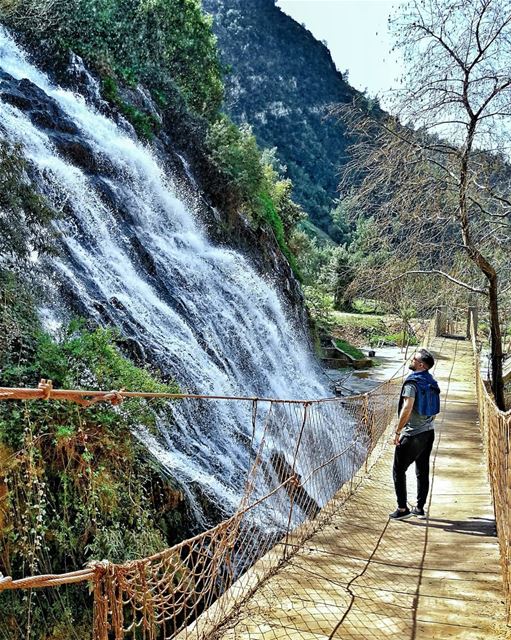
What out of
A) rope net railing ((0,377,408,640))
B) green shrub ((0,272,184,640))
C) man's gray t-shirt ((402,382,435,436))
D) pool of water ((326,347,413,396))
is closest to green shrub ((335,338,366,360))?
pool of water ((326,347,413,396))

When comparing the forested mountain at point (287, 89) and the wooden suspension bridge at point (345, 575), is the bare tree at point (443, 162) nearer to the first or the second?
the wooden suspension bridge at point (345, 575)

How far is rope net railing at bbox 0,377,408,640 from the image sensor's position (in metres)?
2.09

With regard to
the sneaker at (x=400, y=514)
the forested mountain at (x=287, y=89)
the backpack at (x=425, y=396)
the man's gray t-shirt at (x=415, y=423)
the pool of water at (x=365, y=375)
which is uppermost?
the forested mountain at (x=287, y=89)

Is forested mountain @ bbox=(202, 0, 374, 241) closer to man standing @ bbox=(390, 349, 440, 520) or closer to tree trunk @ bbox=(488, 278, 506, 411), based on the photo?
tree trunk @ bbox=(488, 278, 506, 411)

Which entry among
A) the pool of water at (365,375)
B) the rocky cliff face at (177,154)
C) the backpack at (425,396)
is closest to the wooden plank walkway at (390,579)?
the backpack at (425,396)

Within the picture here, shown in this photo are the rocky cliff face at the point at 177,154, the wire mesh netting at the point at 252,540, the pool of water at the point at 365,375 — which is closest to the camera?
the wire mesh netting at the point at 252,540

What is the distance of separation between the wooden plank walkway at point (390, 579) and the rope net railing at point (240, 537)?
113 mm

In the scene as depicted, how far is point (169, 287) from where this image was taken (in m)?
8.91

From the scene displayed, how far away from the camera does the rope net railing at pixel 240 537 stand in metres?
→ 2.09

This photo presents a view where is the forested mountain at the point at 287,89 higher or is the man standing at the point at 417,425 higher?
the forested mountain at the point at 287,89

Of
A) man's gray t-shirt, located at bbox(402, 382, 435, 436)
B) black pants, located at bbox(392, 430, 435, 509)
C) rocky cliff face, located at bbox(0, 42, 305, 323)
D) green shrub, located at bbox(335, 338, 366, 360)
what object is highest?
rocky cliff face, located at bbox(0, 42, 305, 323)

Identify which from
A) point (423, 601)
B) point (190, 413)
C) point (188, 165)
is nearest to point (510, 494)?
point (423, 601)

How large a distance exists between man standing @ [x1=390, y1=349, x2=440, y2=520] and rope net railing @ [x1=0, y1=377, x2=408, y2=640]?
543mm

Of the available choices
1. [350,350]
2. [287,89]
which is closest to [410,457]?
[350,350]
